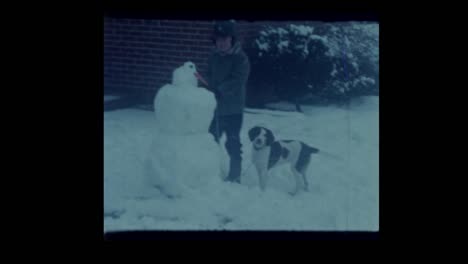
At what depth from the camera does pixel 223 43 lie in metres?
4.04

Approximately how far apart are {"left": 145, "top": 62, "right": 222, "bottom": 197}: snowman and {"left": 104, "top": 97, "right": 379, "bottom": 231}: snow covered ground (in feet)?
0.18

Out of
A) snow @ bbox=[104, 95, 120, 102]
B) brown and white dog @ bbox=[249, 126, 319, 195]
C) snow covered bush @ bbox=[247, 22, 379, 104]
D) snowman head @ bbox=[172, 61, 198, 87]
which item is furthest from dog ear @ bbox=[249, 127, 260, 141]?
snow @ bbox=[104, 95, 120, 102]

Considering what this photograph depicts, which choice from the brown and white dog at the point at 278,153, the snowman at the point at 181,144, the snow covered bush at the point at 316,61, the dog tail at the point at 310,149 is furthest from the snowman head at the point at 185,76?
the dog tail at the point at 310,149

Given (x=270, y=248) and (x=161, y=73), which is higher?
(x=161, y=73)

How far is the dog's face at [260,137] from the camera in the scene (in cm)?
401

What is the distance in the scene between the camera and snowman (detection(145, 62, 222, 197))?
400 cm

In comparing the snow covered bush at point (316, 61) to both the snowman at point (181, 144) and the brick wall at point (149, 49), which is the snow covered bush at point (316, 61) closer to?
the brick wall at point (149, 49)

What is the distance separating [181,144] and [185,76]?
40 cm

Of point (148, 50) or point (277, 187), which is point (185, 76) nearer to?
point (148, 50)

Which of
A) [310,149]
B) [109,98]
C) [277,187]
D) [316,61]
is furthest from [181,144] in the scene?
[316,61]
